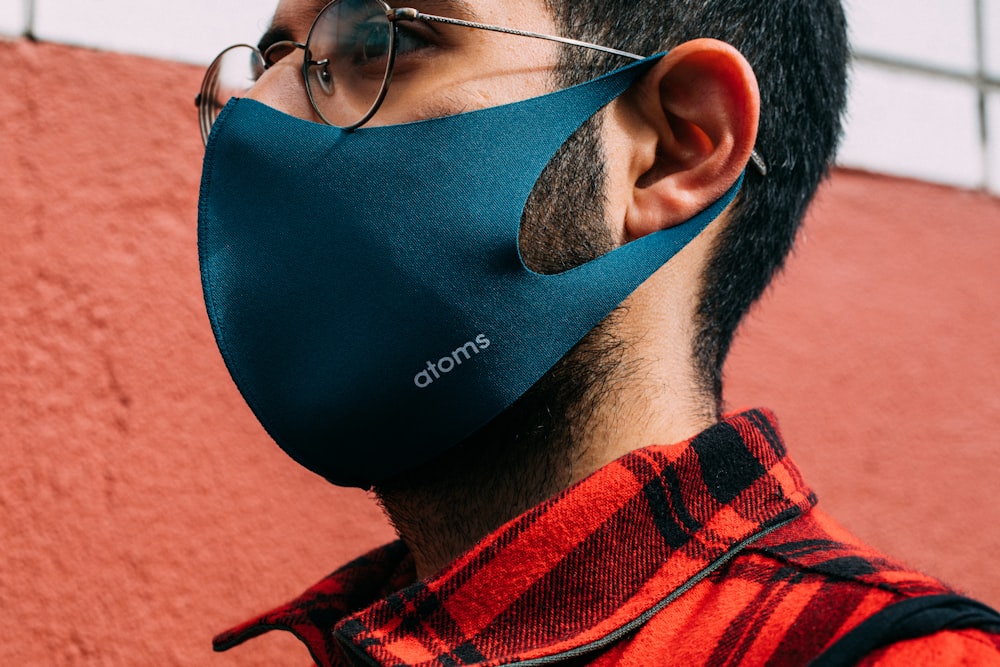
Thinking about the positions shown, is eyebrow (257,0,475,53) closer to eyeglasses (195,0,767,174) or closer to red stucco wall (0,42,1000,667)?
eyeglasses (195,0,767,174)

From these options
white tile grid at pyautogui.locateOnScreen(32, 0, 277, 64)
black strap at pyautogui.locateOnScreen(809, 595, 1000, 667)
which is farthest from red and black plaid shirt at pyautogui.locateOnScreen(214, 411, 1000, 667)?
white tile grid at pyautogui.locateOnScreen(32, 0, 277, 64)

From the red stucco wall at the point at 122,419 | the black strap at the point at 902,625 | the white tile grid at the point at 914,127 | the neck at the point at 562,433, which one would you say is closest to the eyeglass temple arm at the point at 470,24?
the neck at the point at 562,433

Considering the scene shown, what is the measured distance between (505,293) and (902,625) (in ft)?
1.71

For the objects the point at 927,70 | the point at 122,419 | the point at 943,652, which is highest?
the point at 927,70

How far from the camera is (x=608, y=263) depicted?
3.60 ft

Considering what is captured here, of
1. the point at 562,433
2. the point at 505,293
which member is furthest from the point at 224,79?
the point at 562,433

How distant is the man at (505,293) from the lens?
996 mm

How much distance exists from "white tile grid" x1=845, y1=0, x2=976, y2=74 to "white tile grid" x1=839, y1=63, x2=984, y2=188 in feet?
0.17

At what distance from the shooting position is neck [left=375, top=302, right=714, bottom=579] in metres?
1.11

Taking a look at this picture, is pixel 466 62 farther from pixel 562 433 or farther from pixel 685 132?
pixel 562 433

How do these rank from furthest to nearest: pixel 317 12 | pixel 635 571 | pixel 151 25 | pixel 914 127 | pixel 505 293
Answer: pixel 914 127 → pixel 151 25 → pixel 317 12 → pixel 505 293 → pixel 635 571

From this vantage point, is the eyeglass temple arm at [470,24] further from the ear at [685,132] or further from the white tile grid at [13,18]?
the white tile grid at [13,18]

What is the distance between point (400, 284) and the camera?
1.07 m

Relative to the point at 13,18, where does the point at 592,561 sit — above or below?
below
